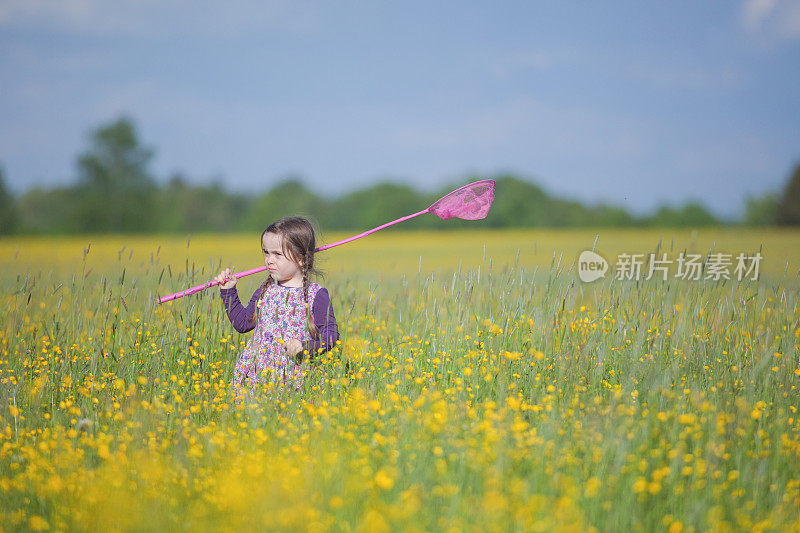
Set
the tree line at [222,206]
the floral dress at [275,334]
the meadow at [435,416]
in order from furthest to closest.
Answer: the tree line at [222,206] → the floral dress at [275,334] → the meadow at [435,416]

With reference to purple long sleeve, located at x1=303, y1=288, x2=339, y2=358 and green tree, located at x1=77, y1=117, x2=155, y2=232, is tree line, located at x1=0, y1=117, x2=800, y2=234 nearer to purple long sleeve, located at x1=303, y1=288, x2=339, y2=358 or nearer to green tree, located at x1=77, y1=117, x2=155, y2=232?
green tree, located at x1=77, y1=117, x2=155, y2=232

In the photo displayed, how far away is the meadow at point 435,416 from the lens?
9.46ft

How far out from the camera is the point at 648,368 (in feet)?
15.0

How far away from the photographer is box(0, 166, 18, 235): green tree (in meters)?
34.2

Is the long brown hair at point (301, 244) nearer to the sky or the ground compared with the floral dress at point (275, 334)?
nearer to the sky

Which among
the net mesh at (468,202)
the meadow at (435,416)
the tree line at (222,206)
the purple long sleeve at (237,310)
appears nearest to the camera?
the meadow at (435,416)

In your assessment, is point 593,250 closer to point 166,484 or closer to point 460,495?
point 460,495

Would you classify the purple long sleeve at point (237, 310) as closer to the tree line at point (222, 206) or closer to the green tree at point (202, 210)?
the tree line at point (222, 206)

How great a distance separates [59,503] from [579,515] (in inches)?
93.0

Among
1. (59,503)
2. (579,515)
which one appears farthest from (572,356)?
(59,503)

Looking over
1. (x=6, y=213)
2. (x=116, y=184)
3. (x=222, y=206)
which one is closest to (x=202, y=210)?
(x=222, y=206)

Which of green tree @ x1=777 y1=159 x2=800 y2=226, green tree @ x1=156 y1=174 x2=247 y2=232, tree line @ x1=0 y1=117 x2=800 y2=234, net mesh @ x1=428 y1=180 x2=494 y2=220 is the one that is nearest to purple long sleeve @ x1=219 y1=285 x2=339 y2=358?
net mesh @ x1=428 y1=180 x2=494 y2=220

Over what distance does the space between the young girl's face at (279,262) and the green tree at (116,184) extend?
41343mm

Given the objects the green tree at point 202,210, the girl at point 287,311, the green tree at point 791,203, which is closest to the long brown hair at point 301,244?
the girl at point 287,311
